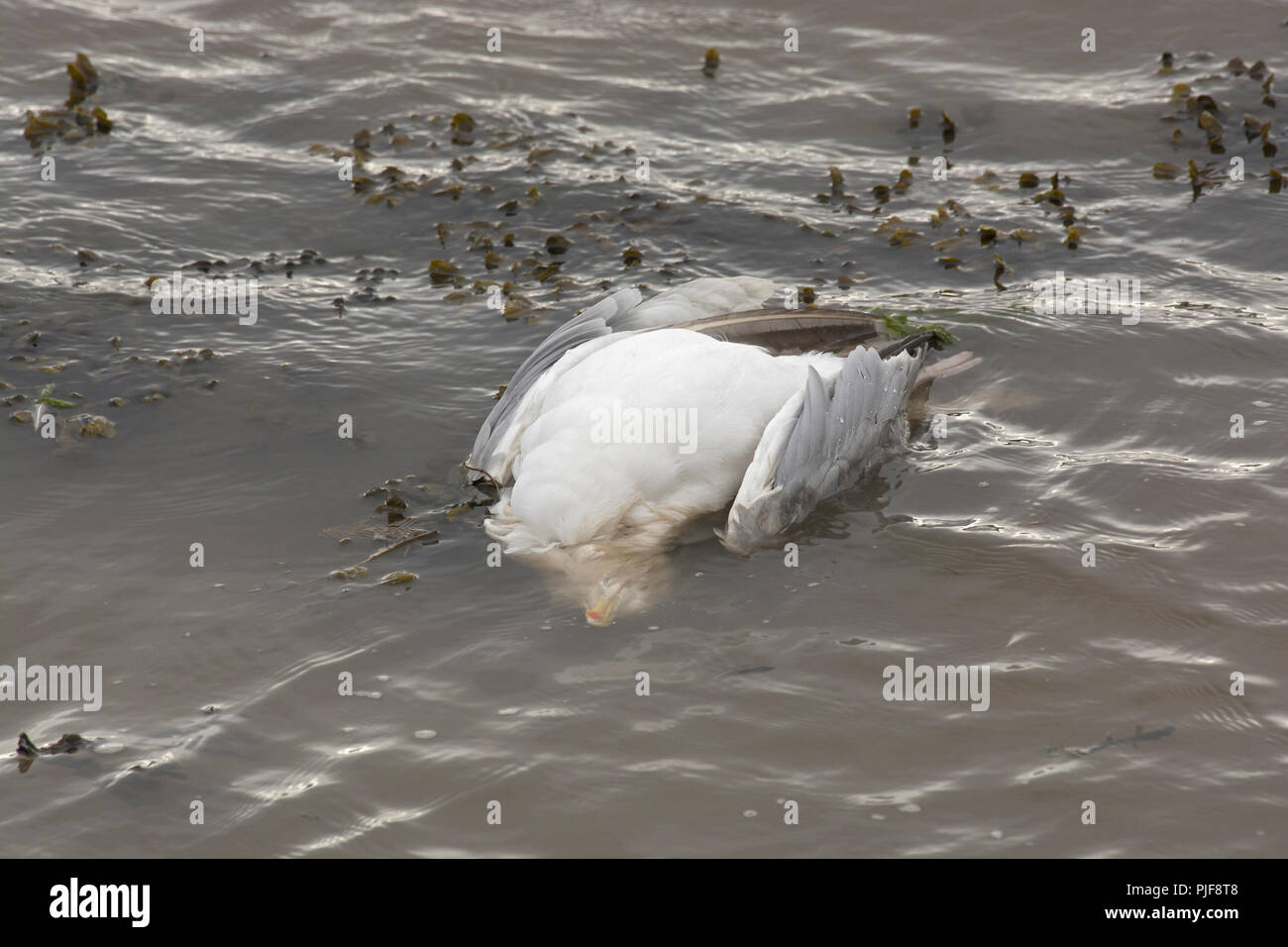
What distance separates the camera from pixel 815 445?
4.90 metres

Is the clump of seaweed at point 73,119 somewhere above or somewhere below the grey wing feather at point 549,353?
above

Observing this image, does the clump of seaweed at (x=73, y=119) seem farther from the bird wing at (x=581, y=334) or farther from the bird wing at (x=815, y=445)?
the bird wing at (x=815, y=445)

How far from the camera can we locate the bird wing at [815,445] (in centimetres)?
476

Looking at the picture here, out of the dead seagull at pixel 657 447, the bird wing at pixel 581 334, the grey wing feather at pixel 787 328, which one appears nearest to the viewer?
the dead seagull at pixel 657 447

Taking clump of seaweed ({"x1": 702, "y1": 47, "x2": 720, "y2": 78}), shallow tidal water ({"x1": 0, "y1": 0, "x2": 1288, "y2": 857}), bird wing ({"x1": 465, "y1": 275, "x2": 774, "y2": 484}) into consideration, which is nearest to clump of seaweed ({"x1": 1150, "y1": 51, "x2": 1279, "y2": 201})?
shallow tidal water ({"x1": 0, "y1": 0, "x2": 1288, "y2": 857})

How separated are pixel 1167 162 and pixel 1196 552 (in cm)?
416

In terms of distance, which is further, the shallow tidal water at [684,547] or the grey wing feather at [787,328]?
the grey wing feather at [787,328]

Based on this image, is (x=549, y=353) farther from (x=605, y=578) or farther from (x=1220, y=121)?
(x=1220, y=121)

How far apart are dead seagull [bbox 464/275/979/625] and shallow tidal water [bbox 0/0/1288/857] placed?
196 millimetres

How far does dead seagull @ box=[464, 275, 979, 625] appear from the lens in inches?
186

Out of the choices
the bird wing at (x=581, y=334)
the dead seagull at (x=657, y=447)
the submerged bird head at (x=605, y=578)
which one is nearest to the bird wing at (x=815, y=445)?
the dead seagull at (x=657, y=447)

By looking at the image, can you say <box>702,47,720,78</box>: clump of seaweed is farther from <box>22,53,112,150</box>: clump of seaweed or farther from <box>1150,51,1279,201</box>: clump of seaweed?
<box>22,53,112,150</box>: clump of seaweed

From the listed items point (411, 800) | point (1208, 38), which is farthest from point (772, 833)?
point (1208, 38)

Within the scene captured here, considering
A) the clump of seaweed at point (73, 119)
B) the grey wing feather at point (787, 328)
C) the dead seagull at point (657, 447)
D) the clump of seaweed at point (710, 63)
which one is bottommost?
the dead seagull at point (657, 447)
